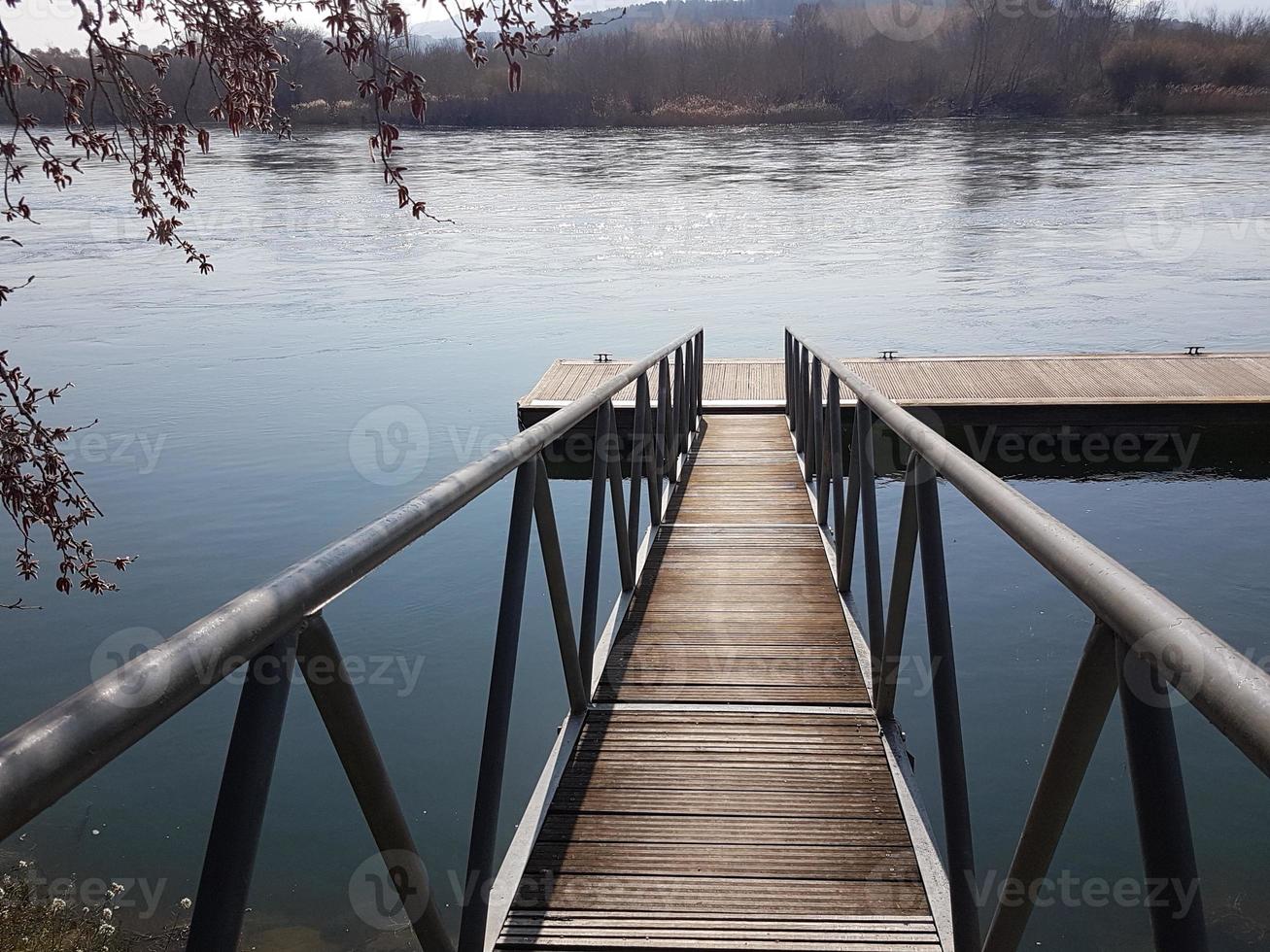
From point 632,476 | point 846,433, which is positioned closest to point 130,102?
point 632,476

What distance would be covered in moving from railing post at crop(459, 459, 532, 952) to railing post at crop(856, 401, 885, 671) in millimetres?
1292

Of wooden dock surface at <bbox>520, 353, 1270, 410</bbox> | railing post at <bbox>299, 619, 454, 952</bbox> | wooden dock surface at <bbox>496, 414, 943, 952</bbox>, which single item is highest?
railing post at <bbox>299, 619, 454, 952</bbox>

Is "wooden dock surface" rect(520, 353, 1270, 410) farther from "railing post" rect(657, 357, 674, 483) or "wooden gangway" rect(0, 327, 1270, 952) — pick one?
"wooden gangway" rect(0, 327, 1270, 952)

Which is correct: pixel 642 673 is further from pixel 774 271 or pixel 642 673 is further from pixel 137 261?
pixel 137 261

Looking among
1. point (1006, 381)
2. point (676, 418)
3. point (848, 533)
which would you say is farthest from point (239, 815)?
point (1006, 381)

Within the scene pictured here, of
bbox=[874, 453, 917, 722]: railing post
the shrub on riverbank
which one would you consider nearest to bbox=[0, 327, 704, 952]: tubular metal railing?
bbox=[874, 453, 917, 722]: railing post

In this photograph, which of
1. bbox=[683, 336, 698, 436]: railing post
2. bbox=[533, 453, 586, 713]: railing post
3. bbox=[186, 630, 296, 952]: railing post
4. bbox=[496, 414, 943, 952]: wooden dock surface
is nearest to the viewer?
bbox=[186, 630, 296, 952]: railing post

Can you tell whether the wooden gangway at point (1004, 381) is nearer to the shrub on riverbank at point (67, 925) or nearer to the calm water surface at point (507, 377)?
the calm water surface at point (507, 377)

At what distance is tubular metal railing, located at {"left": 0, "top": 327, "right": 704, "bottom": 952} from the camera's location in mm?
790

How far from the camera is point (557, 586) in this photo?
2674 millimetres

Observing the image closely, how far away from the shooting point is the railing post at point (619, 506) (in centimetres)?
342

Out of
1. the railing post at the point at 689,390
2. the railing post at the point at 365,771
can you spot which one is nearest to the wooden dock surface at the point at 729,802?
the railing post at the point at 365,771

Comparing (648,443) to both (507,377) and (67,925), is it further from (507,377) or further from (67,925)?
(507,377)

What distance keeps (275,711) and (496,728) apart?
36.9 inches
